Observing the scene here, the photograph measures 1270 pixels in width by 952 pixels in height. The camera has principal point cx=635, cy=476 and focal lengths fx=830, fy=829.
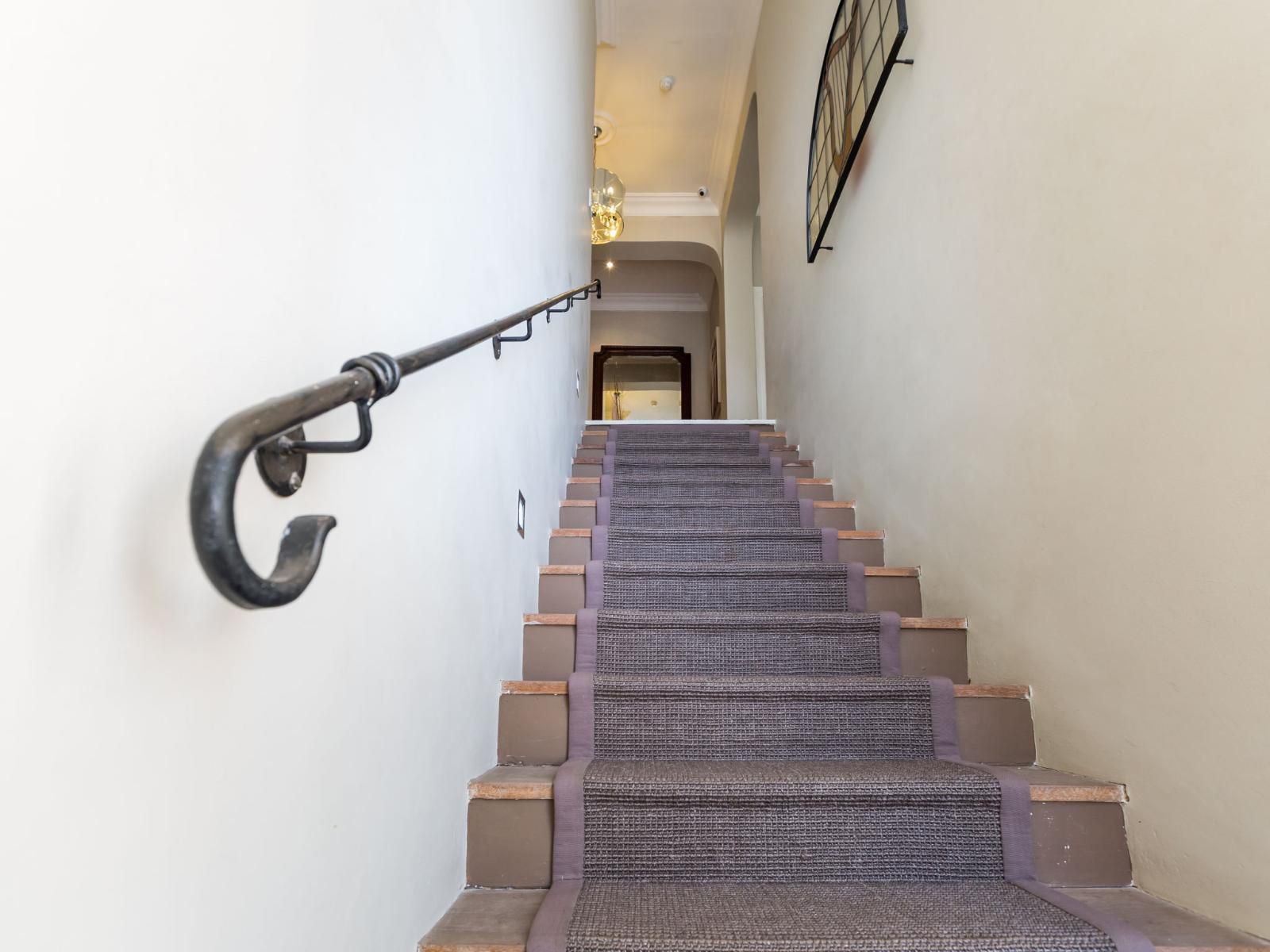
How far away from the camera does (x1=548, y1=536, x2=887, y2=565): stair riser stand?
2725mm

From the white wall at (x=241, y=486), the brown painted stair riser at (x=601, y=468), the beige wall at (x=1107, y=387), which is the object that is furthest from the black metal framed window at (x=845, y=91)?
the white wall at (x=241, y=486)

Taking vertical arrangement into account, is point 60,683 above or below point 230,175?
below

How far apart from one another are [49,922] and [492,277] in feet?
4.85

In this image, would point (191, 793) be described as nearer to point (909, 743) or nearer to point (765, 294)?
point (909, 743)

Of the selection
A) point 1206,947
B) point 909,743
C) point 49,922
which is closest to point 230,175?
point 49,922

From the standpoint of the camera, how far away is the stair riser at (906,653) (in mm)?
2098

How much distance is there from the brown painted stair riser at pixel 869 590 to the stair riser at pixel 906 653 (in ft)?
0.92

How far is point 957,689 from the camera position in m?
1.86

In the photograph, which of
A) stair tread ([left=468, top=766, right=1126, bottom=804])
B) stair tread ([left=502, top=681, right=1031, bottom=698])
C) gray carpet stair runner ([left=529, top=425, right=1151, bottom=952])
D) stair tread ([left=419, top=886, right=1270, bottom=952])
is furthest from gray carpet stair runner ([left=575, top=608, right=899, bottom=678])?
stair tread ([left=419, top=886, right=1270, bottom=952])

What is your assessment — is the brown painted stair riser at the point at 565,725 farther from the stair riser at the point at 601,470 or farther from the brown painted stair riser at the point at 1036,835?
the stair riser at the point at 601,470

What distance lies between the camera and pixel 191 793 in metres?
0.62

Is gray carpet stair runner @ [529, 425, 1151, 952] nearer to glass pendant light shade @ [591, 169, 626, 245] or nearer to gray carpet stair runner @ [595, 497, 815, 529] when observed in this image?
gray carpet stair runner @ [595, 497, 815, 529]

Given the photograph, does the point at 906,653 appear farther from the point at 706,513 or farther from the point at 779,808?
the point at 706,513

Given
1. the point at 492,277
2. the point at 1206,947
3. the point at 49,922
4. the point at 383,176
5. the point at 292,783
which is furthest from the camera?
the point at 492,277
